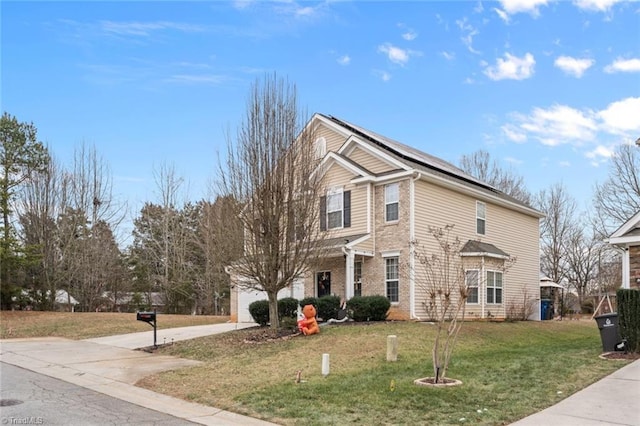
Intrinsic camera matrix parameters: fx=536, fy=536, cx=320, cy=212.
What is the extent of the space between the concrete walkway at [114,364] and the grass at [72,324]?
5.39ft

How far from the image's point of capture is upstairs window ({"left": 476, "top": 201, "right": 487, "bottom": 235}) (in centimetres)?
2387

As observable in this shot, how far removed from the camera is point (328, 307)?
1970cm

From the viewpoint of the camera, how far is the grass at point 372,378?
779 cm

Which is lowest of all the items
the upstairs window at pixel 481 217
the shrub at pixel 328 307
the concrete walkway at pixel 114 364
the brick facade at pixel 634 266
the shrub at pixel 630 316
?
the concrete walkway at pixel 114 364

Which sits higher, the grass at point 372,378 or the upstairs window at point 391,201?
the upstairs window at point 391,201

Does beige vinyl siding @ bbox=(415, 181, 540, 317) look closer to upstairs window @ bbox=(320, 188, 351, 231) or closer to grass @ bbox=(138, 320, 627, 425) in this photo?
upstairs window @ bbox=(320, 188, 351, 231)

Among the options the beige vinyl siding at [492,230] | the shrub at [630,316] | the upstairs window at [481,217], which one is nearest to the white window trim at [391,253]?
the beige vinyl siding at [492,230]

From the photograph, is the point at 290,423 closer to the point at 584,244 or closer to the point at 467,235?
the point at 467,235

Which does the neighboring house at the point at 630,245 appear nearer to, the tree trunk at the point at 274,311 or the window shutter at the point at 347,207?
the window shutter at the point at 347,207

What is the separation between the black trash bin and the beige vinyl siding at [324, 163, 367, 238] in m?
10.6

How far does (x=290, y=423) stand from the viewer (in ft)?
24.3

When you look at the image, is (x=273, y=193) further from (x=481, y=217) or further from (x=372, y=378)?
(x=481, y=217)

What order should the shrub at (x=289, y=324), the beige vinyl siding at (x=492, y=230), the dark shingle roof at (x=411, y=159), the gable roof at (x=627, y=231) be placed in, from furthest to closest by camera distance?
the dark shingle roof at (x=411, y=159), the beige vinyl siding at (x=492, y=230), the shrub at (x=289, y=324), the gable roof at (x=627, y=231)

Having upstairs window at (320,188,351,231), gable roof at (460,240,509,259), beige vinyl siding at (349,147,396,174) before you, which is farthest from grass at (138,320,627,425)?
beige vinyl siding at (349,147,396,174)
